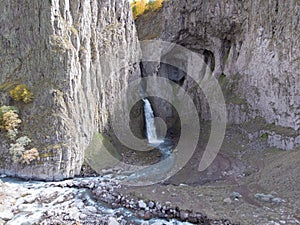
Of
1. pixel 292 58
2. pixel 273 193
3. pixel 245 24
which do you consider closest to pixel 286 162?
pixel 273 193

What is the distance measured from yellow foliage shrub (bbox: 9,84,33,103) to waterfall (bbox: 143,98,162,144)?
14425 millimetres

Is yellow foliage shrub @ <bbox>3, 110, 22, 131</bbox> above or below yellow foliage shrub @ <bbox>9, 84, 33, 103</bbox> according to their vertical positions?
below

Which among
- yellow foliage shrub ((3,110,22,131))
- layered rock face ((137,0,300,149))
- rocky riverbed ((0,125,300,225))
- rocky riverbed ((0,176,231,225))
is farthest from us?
layered rock face ((137,0,300,149))

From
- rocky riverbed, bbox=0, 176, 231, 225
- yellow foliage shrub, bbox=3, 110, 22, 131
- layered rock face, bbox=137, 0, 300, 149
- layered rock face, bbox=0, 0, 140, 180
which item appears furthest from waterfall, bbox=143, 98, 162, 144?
yellow foliage shrub, bbox=3, 110, 22, 131

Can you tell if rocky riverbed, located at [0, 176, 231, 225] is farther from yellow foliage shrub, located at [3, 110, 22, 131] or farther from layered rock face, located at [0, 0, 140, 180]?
yellow foliage shrub, located at [3, 110, 22, 131]

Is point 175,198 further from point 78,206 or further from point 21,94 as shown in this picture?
point 21,94

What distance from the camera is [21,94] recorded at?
20094mm

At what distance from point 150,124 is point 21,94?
16.2 meters

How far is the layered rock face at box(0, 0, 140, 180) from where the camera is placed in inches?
757

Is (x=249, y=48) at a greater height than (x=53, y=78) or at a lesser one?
greater

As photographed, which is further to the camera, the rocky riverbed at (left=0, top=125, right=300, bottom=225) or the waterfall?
the waterfall

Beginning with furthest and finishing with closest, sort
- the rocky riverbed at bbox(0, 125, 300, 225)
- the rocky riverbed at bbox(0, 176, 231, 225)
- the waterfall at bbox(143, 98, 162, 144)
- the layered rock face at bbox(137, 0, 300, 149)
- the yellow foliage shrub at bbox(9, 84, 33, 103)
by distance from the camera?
the waterfall at bbox(143, 98, 162, 144), the layered rock face at bbox(137, 0, 300, 149), the yellow foliage shrub at bbox(9, 84, 33, 103), the rocky riverbed at bbox(0, 176, 231, 225), the rocky riverbed at bbox(0, 125, 300, 225)

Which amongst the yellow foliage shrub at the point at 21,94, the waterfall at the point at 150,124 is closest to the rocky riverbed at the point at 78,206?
the yellow foliage shrub at the point at 21,94

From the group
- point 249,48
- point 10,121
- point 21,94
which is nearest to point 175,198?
point 10,121
